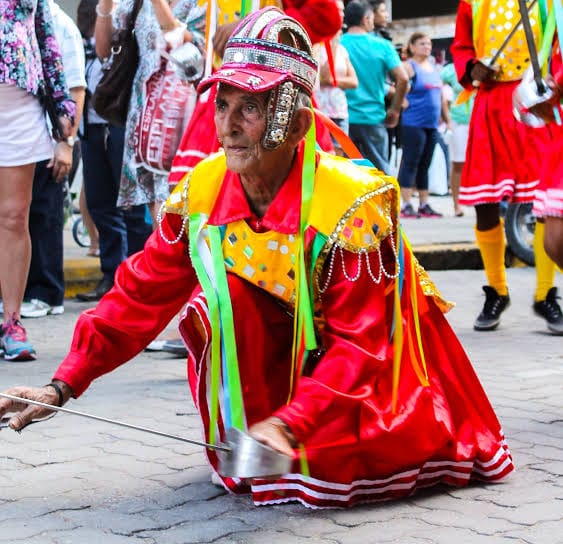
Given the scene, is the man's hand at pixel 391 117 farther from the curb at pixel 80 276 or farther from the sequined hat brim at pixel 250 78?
the sequined hat brim at pixel 250 78

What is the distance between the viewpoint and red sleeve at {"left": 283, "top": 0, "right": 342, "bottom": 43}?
177 inches

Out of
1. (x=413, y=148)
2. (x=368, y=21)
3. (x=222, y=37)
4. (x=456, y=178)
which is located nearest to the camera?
(x=222, y=37)

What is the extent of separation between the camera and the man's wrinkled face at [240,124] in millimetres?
2941

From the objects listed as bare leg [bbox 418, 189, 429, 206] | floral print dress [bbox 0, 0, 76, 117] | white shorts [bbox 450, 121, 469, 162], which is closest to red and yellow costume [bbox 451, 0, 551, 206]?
floral print dress [bbox 0, 0, 76, 117]

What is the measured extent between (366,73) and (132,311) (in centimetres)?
693

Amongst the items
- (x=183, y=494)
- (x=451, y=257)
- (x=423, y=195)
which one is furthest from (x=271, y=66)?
(x=423, y=195)

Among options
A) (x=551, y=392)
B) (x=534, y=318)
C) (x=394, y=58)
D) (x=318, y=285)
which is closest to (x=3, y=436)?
(x=318, y=285)

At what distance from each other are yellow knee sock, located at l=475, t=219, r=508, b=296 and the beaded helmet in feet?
11.5

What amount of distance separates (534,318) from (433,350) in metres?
3.68

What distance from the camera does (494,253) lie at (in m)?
6.39

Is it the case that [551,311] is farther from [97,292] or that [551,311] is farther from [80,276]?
[80,276]

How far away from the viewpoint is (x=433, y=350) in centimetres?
326

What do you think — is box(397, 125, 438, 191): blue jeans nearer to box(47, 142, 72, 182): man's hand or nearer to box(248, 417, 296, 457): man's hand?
box(47, 142, 72, 182): man's hand

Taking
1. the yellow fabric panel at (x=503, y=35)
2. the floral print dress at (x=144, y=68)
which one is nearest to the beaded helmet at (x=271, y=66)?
the floral print dress at (x=144, y=68)
